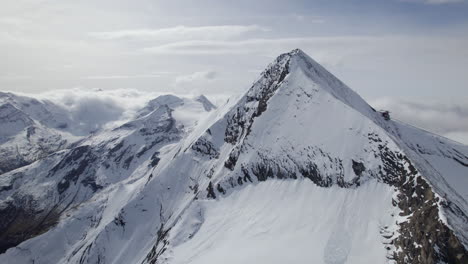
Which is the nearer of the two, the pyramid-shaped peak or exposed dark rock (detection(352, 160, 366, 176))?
exposed dark rock (detection(352, 160, 366, 176))

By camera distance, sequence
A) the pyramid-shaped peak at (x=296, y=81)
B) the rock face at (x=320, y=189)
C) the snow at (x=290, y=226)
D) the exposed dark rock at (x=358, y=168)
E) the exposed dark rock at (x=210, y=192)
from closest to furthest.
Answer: the rock face at (x=320, y=189) < the snow at (x=290, y=226) < the exposed dark rock at (x=358, y=168) < the exposed dark rock at (x=210, y=192) < the pyramid-shaped peak at (x=296, y=81)

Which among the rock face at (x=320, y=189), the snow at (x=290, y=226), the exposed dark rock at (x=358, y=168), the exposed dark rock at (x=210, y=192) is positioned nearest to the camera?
the rock face at (x=320, y=189)

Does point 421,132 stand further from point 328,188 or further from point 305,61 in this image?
point 328,188

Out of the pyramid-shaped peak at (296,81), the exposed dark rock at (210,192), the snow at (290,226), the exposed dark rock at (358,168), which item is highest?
the pyramid-shaped peak at (296,81)

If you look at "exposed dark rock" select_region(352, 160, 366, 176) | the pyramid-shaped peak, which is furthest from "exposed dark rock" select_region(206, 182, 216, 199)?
"exposed dark rock" select_region(352, 160, 366, 176)

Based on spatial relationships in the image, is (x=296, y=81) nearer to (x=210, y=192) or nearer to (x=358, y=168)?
(x=358, y=168)

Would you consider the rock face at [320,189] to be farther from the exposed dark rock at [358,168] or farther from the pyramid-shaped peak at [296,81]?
the pyramid-shaped peak at [296,81]

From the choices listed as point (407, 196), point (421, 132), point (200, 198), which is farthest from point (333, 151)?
point (421, 132)

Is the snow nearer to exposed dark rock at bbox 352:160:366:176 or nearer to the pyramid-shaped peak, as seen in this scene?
exposed dark rock at bbox 352:160:366:176

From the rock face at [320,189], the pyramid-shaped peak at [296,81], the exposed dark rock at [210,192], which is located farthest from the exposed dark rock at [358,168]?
the exposed dark rock at [210,192]

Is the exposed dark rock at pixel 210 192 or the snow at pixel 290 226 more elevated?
the snow at pixel 290 226
